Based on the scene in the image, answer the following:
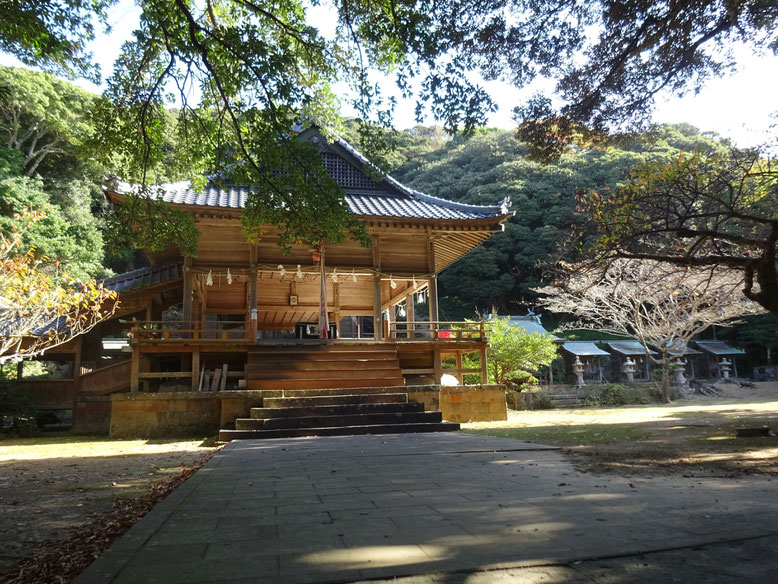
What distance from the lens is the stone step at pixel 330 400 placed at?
944cm

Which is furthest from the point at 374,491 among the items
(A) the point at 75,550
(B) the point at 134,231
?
(B) the point at 134,231

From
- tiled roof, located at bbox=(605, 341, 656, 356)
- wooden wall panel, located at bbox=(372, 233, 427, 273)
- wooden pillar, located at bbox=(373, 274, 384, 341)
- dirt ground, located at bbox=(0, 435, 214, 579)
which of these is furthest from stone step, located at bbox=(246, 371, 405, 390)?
tiled roof, located at bbox=(605, 341, 656, 356)

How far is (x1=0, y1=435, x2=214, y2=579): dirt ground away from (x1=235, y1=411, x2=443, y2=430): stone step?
0.91m

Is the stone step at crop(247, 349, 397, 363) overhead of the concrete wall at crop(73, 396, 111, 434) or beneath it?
overhead

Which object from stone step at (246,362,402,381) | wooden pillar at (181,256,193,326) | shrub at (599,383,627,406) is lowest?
shrub at (599,383,627,406)

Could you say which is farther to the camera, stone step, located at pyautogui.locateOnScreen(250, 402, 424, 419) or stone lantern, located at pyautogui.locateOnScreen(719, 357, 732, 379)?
stone lantern, located at pyautogui.locateOnScreen(719, 357, 732, 379)

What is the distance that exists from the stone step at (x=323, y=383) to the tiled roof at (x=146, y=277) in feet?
20.2

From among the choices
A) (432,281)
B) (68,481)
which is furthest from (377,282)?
(68,481)

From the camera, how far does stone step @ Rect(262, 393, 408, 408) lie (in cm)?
944

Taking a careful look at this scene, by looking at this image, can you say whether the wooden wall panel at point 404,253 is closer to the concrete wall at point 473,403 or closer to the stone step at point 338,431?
the concrete wall at point 473,403

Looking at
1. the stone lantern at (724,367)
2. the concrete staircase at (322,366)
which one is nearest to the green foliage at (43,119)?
the concrete staircase at (322,366)

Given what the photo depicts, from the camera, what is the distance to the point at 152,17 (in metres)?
5.26

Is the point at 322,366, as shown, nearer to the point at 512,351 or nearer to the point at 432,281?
the point at 432,281

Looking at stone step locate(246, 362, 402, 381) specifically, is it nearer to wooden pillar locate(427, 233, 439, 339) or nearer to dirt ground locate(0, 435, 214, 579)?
dirt ground locate(0, 435, 214, 579)
